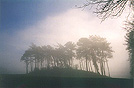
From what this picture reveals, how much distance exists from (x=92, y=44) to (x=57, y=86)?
40.1 ft

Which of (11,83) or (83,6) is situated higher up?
(83,6)

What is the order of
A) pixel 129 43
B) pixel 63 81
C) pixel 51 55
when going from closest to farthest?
pixel 63 81, pixel 129 43, pixel 51 55

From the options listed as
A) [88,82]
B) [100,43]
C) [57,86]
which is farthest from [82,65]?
[57,86]

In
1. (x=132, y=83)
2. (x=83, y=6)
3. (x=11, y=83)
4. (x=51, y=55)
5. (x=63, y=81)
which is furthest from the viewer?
(x=51, y=55)

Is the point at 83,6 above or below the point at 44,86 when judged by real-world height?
above

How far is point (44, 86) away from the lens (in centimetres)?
1320

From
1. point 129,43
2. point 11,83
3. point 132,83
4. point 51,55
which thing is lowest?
point 132,83

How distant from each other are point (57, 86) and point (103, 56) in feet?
45.9

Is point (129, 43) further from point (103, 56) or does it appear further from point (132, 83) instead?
point (103, 56)

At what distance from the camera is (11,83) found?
473 inches

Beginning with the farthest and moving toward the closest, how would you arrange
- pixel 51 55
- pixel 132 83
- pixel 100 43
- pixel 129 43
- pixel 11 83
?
1. pixel 100 43
2. pixel 51 55
3. pixel 129 43
4. pixel 132 83
5. pixel 11 83

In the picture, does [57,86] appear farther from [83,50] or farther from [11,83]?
[83,50]

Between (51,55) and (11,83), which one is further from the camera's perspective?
(51,55)

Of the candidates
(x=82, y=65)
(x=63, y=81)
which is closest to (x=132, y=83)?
(x=63, y=81)
